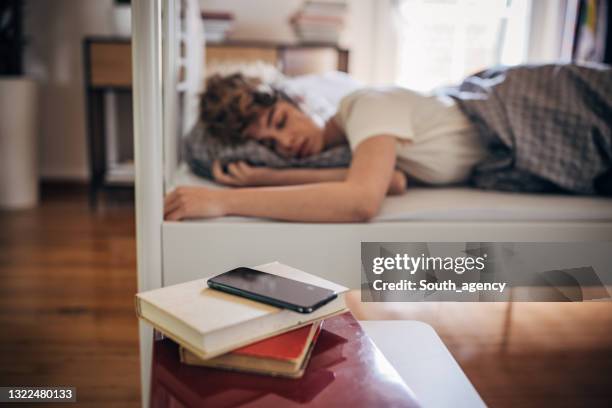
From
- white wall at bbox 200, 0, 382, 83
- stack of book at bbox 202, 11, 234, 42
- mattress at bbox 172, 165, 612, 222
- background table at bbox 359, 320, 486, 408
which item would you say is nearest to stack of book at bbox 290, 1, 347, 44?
white wall at bbox 200, 0, 382, 83

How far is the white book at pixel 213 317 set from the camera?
0.48 m

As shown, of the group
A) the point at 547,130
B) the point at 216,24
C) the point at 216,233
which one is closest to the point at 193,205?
the point at 216,233

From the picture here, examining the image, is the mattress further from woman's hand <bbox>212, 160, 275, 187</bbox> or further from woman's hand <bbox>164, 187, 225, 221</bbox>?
woman's hand <bbox>212, 160, 275, 187</bbox>

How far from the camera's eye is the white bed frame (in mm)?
790

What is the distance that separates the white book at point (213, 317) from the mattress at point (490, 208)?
1.41ft

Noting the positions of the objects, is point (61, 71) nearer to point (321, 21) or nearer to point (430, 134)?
point (321, 21)

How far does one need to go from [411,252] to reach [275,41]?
90.7 inches

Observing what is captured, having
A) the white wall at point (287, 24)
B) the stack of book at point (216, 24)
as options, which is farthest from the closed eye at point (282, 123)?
the white wall at point (287, 24)

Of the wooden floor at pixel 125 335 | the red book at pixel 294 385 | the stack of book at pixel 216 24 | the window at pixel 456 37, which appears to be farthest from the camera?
the window at pixel 456 37

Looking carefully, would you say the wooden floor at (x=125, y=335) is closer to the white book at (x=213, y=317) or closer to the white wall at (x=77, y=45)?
the white book at (x=213, y=317)

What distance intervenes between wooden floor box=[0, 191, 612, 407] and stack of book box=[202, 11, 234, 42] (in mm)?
1225

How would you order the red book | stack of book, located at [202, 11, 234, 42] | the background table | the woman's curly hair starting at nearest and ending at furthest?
1. the red book
2. the background table
3. the woman's curly hair
4. stack of book, located at [202, 11, 234, 42]

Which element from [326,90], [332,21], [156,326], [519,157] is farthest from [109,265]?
[332,21]

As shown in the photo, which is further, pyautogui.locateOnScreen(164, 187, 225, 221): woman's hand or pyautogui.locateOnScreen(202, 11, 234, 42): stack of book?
pyautogui.locateOnScreen(202, 11, 234, 42): stack of book
